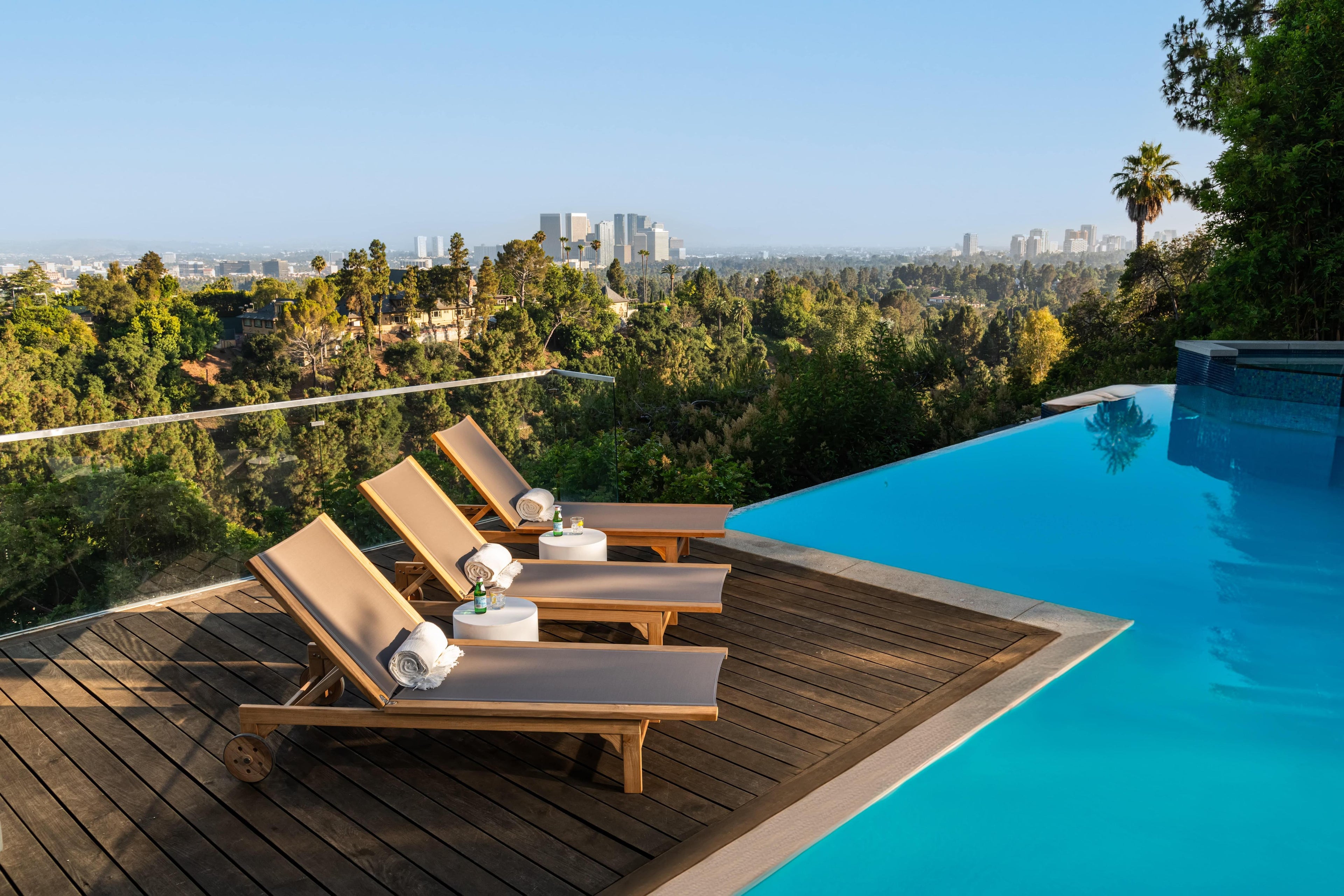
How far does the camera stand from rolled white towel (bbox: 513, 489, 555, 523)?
495cm

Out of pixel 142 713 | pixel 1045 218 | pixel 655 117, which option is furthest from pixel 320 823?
pixel 1045 218

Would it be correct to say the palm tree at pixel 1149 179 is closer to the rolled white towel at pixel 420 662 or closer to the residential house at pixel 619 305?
the rolled white towel at pixel 420 662

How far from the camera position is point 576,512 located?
507 centimetres

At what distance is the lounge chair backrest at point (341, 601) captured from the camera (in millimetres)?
2994

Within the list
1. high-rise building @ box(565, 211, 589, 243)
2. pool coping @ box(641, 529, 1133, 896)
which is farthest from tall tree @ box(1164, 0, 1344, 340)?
high-rise building @ box(565, 211, 589, 243)

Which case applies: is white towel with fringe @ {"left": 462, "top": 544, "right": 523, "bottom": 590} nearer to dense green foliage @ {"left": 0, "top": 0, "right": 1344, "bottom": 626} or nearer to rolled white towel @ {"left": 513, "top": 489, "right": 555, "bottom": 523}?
rolled white towel @ {"left": 513, "top": 489, "right": 555, "bottom": 523}

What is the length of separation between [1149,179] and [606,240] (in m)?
109

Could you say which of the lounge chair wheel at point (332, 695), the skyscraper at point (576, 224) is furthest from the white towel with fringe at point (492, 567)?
the skyscraper at point (576, 224)

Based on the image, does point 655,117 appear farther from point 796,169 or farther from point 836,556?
point 836,556

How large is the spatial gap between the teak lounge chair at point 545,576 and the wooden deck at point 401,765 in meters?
0.28

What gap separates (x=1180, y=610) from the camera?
15.5 ft

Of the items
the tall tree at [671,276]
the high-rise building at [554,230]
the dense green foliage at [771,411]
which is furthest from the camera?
the tall tree at [671,276]

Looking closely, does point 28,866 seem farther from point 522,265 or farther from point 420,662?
point 522,265

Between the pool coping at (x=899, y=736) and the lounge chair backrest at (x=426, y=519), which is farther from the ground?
the lounge chair backrest at (x=426, y=519)
